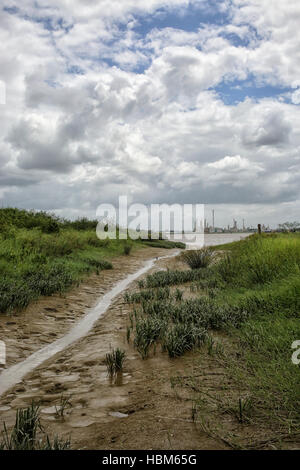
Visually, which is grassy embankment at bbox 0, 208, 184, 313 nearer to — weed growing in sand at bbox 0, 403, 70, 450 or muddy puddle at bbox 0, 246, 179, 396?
muddy puddle at bbox 0, 246, 179, 396

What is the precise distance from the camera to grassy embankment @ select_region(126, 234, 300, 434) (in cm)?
297

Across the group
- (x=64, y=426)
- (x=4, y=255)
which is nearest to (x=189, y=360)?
(x=64, y=426)

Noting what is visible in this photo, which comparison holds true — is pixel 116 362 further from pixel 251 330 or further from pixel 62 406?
pixel 251 330

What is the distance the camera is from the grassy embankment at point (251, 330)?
297 centimetres

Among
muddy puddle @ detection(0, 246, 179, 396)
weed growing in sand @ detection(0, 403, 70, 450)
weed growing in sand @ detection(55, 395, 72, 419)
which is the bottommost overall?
muddy puddle @ detection(0, 246, 179, 396)

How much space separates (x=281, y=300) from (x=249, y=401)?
10.3 feet

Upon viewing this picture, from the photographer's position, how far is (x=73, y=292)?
10.0 meters

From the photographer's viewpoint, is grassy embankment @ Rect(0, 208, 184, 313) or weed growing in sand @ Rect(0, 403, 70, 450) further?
grassy embankment @ Rect(0, 208, 184, 313)

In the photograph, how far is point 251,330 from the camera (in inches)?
195

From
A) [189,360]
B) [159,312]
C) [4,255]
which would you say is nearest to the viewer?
[189,360]

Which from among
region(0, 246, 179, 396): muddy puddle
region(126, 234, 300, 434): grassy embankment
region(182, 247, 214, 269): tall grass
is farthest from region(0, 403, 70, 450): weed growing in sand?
region(182, 247, 214, 269): tall grass
